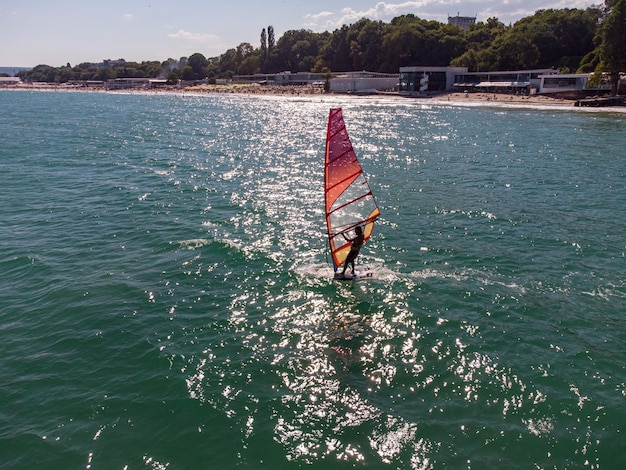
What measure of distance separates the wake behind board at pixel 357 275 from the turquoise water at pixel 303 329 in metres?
0.58

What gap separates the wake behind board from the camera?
22.0m

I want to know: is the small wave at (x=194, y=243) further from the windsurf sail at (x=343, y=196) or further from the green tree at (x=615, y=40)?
the green tree at (x=615, y=40)

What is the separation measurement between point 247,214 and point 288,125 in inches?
2533

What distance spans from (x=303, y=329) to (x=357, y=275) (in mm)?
5289

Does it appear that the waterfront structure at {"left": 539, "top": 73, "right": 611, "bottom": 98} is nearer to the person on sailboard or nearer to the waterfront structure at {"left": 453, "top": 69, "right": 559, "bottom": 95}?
the waterfront structure at {"left": 453, "top": 69, "right": 559, "bottom": 95}

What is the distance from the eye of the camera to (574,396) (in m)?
14.4

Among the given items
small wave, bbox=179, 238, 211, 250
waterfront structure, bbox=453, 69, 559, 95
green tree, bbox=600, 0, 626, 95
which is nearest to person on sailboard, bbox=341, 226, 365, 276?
small wave, bbox=179, 238, 211, 250

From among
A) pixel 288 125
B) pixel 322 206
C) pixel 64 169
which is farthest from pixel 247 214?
pixel 288 125

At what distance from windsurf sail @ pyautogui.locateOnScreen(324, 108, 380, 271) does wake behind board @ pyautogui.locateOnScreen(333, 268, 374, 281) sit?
19.3 inches

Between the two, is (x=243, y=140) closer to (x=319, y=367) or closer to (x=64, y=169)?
(x=64, y=169)

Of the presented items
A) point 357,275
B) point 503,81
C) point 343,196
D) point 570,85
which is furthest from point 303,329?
point 503,81

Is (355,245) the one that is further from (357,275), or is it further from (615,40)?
(615,40)

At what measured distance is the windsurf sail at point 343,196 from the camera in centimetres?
2073

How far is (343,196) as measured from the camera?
2145 centimetres
